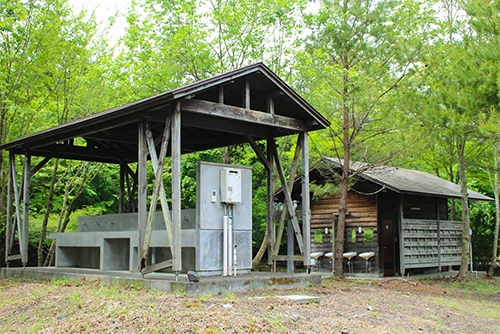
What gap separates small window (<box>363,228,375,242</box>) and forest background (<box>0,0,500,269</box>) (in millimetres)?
3065

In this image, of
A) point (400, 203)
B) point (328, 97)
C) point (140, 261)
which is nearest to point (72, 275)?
point (140, 261)

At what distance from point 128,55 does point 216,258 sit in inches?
447

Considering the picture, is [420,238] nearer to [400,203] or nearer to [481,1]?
[400,203]

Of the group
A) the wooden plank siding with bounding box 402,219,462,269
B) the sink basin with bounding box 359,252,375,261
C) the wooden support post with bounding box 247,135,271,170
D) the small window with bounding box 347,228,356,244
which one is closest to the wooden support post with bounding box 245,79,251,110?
the wooden support post with bounding box 247,135,271,170

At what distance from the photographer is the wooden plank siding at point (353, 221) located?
18297mm

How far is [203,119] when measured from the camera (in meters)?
11.2

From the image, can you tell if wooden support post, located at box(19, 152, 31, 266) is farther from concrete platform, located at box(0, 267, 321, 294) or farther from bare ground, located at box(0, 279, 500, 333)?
bare ground, located at box(0, 279, 500, 333)

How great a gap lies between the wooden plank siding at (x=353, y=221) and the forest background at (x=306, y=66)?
2250mm

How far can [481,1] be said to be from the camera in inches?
437

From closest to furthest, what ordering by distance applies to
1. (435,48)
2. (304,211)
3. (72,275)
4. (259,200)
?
1. (72,275)
2. (304,211)
3. (435,48)
4. (259,200)

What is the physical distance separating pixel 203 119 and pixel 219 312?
4968 millimetres

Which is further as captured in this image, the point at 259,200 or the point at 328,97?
the point at 259,200

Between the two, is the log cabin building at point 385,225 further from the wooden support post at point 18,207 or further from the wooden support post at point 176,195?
the wooden support post at point 18,207

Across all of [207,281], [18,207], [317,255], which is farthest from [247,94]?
[317,255]
